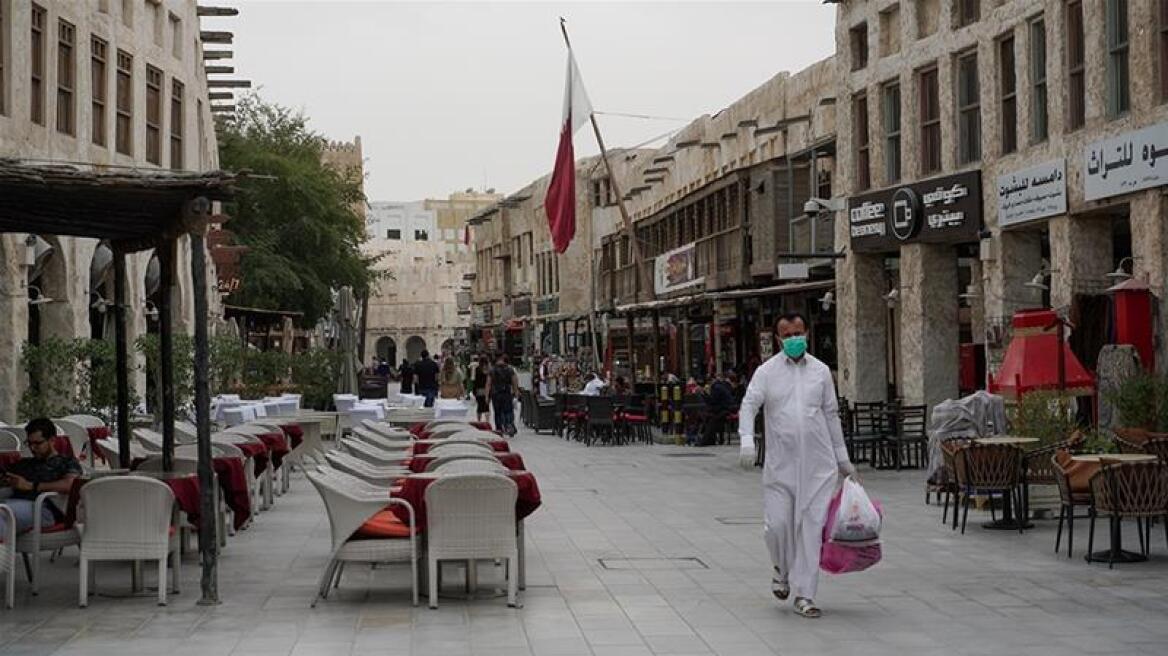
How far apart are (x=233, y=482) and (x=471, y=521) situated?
9.54ft

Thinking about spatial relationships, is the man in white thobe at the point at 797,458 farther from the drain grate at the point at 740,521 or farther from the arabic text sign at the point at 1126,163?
the arabic text sign at the point at 1126,163

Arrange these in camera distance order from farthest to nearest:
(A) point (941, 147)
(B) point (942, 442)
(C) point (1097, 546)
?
(A) point (941, 147), (B) point (942, 442), (C) point (1097, 546)

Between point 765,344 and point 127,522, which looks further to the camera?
point 765,344

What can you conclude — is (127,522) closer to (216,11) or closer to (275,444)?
(275,444)

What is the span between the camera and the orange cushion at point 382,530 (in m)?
10.5

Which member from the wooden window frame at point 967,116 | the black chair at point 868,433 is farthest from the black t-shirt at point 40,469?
the wooden window frame at point 967,116

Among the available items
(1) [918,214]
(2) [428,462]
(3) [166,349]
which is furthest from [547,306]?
(2) [428,462]

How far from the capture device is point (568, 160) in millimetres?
33469

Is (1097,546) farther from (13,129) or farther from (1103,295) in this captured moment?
(13,129)

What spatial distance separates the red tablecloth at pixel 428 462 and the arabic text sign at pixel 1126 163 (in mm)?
8720

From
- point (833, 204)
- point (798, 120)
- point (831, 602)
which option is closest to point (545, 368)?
point (798, 120)

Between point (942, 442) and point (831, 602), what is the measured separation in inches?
211

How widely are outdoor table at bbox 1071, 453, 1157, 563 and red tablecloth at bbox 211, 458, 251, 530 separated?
6.43 meters

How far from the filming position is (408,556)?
10391 millimetres
